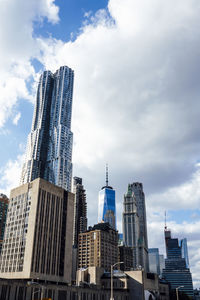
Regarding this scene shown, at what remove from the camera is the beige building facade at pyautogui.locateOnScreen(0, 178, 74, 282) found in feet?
408

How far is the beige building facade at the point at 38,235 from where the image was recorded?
124250mm

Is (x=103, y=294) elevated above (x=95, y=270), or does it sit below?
below

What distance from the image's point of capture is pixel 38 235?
12875 cm

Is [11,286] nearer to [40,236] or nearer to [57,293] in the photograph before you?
[57,293]

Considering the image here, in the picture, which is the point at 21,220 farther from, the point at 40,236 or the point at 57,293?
the point at 57,293

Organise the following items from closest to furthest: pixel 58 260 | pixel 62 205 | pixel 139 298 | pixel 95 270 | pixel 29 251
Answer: pixel 29 251
pixel 58 260
pixel 62 205
pixel 139 298
pixel 95 270

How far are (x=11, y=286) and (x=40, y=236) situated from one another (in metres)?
33.5

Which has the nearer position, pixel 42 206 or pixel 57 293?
pixel 57 293

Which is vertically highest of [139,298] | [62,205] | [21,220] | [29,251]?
[62,205]

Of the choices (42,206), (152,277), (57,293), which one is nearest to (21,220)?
(42,206)

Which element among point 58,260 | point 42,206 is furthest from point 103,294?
point 42,206

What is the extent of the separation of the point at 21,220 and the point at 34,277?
27.5 m

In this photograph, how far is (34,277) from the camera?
119m

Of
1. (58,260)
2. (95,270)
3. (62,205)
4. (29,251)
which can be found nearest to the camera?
(29,251)
